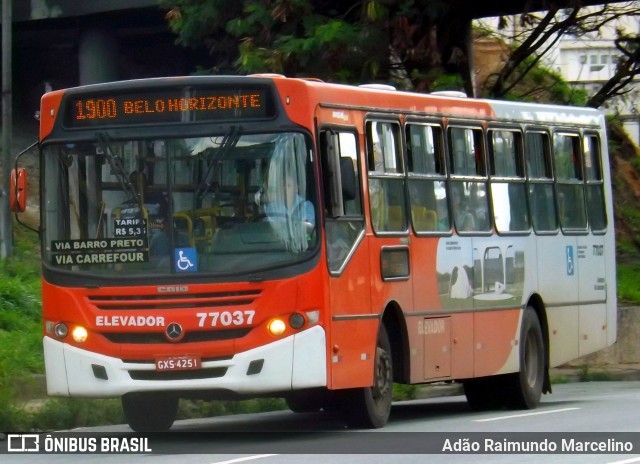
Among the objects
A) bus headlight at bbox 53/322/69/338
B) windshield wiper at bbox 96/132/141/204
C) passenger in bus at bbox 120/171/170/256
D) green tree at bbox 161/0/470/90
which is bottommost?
bus headlight at bbox 53/322/69/338

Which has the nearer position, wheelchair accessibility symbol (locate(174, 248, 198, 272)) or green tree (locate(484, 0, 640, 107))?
wheelchair accessibility symbol (locate(174, 248, 198, 272))

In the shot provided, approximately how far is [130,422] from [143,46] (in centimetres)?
1968

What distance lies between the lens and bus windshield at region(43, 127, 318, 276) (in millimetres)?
12219

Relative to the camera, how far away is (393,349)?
45.8 ft

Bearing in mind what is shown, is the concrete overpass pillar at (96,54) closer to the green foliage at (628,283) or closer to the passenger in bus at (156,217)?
the green foliage at (628,283)

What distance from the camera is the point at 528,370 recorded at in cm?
1689

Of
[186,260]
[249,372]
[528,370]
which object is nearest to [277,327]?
[249,372]

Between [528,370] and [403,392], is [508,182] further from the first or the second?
[403,392]

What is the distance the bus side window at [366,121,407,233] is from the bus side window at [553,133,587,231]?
4.15 meters

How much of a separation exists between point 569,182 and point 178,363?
7432mm

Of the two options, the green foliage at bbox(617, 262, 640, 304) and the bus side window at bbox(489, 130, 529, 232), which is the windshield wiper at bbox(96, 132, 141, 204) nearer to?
the bus side window at bbox(489, 130, 529, 232)

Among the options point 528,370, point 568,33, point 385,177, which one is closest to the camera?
point 385,177

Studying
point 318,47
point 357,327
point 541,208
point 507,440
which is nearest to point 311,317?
point 357,327

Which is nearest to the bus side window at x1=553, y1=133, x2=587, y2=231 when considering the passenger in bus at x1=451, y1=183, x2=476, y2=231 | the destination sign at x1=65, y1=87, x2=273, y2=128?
the passenger in bus at x1=451, y1=183, x2=476, y2=231
